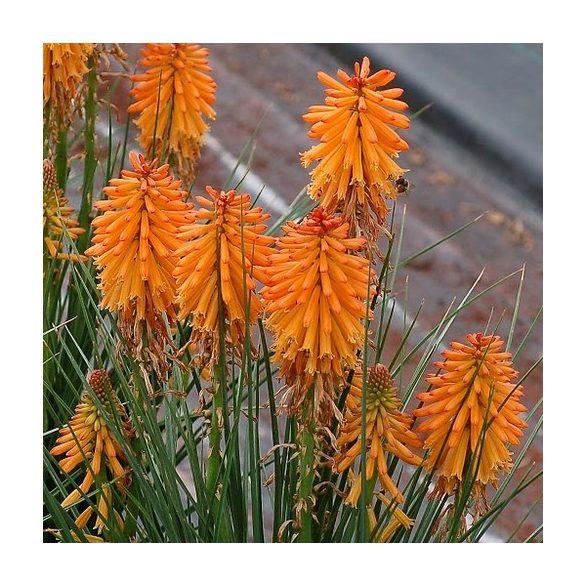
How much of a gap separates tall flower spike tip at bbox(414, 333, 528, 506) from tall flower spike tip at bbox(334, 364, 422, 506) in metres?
0.03

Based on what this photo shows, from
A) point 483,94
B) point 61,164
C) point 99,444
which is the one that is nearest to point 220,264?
point 99,444

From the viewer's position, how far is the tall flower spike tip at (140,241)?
131 cm

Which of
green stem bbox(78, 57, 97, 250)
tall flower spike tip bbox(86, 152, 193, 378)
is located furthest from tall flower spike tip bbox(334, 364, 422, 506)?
green stem bbox(78, 57, 97, 250)

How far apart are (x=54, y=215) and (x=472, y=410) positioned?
2.84ft

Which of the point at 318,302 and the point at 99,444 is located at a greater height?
the point at 318,302

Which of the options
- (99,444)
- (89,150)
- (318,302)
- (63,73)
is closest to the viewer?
(318,302)

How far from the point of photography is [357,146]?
1273mm

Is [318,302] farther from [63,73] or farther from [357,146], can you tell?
[63,73]

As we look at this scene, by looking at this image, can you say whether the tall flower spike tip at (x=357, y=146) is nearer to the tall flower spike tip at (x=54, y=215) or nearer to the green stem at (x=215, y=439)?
the green stem at (x=215, y=439)
